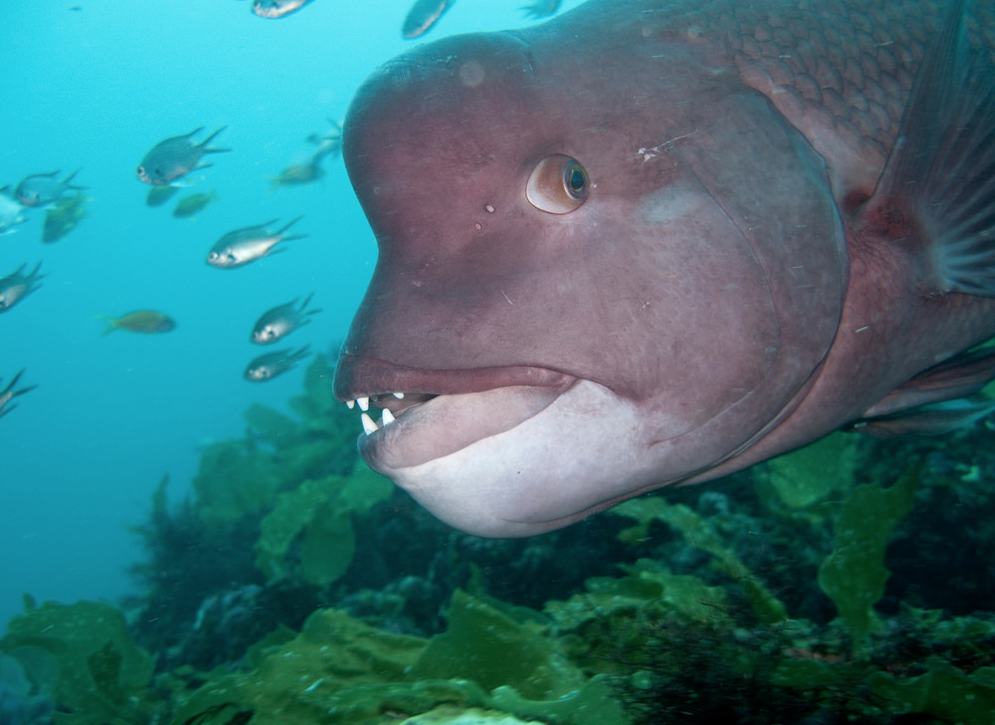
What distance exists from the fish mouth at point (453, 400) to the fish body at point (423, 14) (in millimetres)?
10616

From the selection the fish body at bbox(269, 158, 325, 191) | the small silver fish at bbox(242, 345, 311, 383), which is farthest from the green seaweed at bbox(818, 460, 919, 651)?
the fish body at bbox(269, 158, 325, 191)

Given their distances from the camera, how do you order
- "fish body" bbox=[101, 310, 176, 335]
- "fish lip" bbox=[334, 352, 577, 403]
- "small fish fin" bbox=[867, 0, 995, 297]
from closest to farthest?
"fish lip" bbox=[334, 352, 577, 403] < "small fish fin" bbox=[867, 0, 995, 297] < "fish body" bbox=[101, 310, 176, 335]

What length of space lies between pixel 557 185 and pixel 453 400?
2.34 ft

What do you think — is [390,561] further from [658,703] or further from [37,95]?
[37,95]

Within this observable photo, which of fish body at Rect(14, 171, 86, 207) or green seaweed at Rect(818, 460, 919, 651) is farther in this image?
fish body at Rect(14, 171, 86, 207)

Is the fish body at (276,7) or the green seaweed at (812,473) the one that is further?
the fish body at (276,7)

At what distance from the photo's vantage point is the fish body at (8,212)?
9977 millimetres

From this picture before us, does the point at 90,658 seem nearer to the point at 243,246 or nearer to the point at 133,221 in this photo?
the point at 243,246

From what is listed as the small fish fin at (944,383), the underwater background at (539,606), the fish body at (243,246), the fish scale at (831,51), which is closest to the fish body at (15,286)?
the fish body at (243,246)

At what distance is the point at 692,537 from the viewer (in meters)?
2.79

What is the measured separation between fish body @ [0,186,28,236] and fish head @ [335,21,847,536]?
12306 mm

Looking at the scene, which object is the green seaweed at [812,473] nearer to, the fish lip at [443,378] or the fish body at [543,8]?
the fish lip at [443,378]

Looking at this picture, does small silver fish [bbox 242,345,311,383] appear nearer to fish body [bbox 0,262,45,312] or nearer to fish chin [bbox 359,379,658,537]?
fish body [bbox 0,262,45,312]

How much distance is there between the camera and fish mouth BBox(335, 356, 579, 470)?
1443 millimetres
